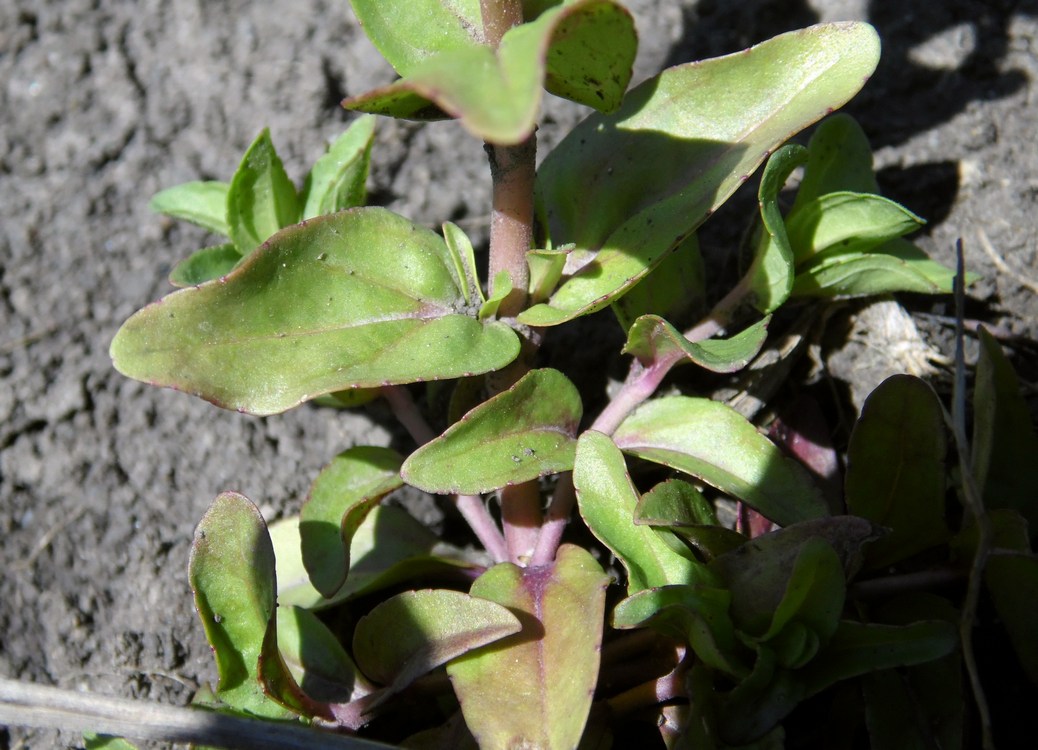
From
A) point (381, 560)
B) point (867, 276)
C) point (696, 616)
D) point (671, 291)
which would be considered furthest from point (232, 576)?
point (867, 276)

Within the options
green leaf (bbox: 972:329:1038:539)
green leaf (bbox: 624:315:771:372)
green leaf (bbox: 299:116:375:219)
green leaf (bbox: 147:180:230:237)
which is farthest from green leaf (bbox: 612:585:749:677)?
green leaf (bbox: 147:180:230:237)

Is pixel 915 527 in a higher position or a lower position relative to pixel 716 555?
lower

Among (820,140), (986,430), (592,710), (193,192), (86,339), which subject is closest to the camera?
(592,710)

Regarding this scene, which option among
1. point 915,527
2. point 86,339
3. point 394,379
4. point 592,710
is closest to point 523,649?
point 592,710

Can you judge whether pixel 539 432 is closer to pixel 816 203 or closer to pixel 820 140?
pixel 816 203

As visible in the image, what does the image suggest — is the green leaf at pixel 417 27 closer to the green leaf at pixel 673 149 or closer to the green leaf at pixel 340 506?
the green leaf at pixel 673 149

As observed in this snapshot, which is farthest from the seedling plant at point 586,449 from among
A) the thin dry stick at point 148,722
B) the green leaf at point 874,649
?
the thin dry stick at point 148,722

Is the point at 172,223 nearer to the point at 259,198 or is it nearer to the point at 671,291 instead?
the point at 259,198
